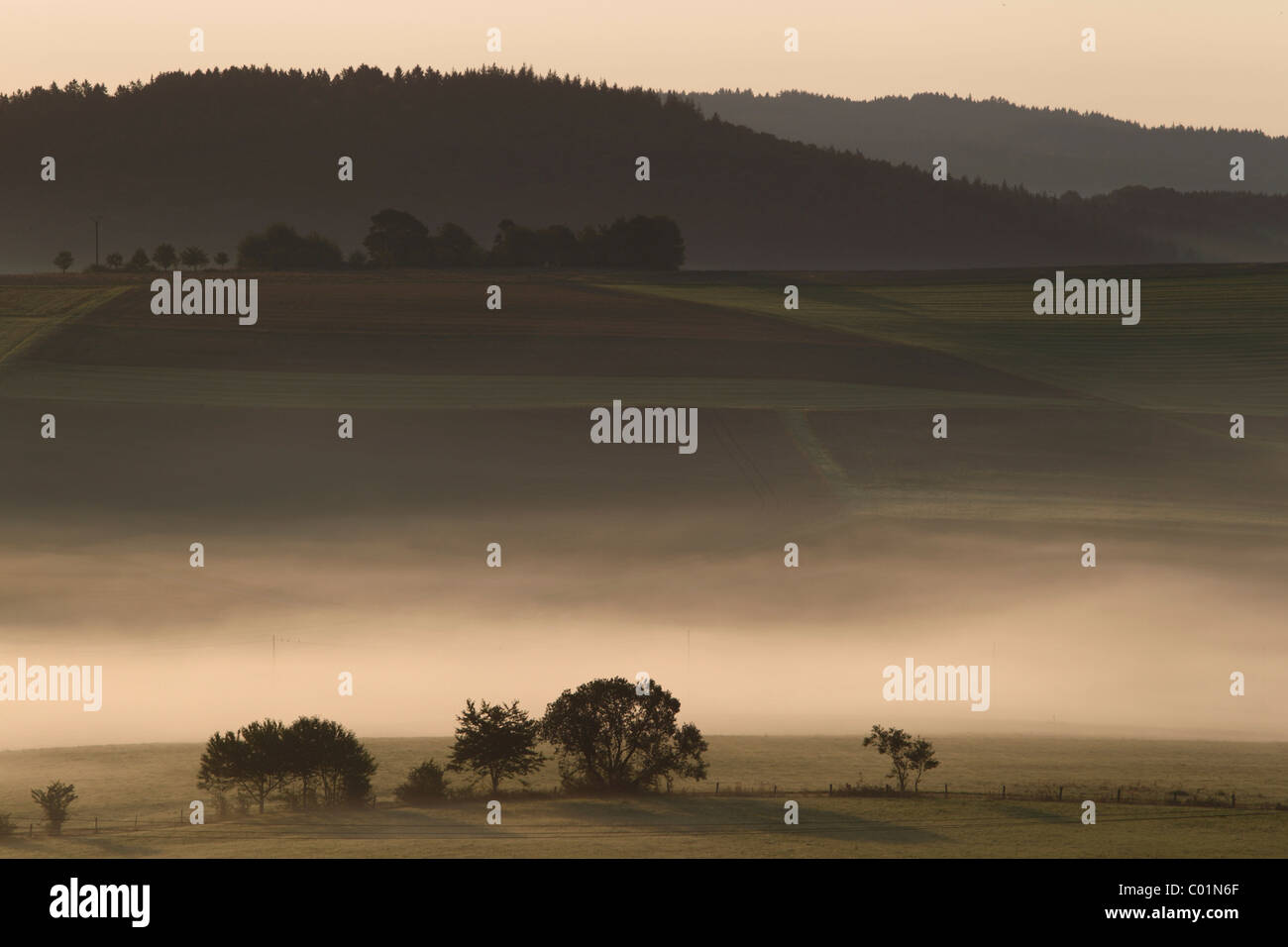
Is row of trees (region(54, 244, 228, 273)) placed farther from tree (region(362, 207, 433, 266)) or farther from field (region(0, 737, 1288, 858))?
field (region(0, 737, 1288, 858))

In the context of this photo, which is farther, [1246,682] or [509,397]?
[509,397]

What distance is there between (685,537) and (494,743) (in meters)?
29.7

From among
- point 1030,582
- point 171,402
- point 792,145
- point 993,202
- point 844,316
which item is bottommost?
point 1030,582

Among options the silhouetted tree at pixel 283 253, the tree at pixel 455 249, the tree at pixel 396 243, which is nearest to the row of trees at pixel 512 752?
the tree at pixel 455 249

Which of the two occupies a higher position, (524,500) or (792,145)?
(792,145)

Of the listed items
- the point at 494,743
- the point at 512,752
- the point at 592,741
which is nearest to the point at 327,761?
the point at 494,743

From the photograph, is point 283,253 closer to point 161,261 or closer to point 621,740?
point 161,261

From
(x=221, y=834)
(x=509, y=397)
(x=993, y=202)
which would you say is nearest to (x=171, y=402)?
(x=509, y=397)

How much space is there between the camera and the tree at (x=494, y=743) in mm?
41031

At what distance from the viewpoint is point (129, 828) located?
35.6 meters

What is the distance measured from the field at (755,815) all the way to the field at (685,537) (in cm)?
21

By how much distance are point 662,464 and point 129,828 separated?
1792 inches

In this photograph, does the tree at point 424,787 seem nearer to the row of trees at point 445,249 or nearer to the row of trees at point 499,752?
the row of trees at point 499,752

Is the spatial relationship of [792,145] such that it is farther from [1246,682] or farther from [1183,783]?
[1183,783]
